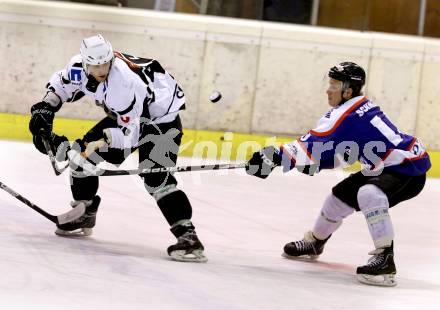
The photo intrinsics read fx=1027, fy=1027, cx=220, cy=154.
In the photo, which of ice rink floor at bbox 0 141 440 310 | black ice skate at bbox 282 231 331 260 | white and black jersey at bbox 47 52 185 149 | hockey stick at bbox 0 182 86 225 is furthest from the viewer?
black ice skate at bbox 282 231 331 260

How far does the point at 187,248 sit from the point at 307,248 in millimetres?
713

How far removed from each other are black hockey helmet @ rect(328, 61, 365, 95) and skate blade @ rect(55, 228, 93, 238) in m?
1.38

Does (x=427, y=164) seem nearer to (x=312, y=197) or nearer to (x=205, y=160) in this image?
(x=312, y=197)

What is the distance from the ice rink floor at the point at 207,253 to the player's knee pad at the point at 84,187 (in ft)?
0.68

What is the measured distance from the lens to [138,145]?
4461 millimetres

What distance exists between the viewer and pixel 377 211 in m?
4.34

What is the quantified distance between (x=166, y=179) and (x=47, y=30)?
14.6 feet

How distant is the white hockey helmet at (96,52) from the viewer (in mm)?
4293

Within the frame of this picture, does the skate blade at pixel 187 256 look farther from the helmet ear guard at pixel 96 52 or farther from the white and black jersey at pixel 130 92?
the helmet ear guard at pixel 96 52

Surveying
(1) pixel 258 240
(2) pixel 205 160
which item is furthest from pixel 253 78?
(1) pixel 258 240

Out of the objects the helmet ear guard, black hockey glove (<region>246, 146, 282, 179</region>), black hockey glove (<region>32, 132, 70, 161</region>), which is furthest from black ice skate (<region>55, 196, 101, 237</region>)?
black hockey glove (<region>246, 146, 282, 179</region>)

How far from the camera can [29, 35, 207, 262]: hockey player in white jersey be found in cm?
427

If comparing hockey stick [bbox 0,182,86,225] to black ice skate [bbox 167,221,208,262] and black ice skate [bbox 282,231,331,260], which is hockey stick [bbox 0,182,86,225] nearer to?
black ice skate [bbox 167,221,208,262]

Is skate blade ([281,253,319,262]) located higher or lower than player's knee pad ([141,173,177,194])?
lower
